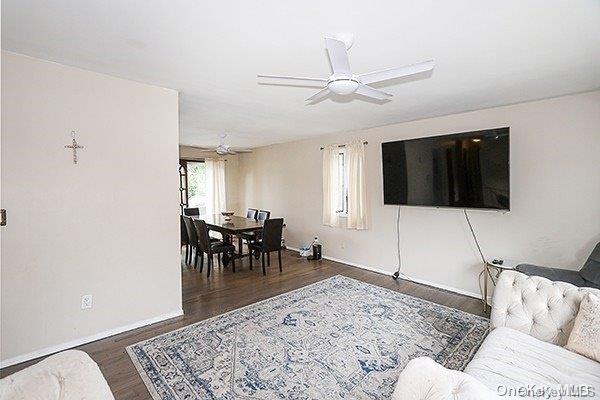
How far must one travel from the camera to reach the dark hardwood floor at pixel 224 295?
7.23 feet

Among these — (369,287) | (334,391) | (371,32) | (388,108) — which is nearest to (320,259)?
(369,287)

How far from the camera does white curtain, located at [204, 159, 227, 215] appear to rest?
748cm

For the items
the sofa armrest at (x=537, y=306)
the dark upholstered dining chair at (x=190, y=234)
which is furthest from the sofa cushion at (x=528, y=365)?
the dark upholstered dining chair at (x=190, y=234)

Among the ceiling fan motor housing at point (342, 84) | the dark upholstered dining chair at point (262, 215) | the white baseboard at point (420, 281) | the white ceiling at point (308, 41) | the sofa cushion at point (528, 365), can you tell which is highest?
the white ceiling at point (308, 41)

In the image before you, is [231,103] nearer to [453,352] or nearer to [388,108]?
[388,108]

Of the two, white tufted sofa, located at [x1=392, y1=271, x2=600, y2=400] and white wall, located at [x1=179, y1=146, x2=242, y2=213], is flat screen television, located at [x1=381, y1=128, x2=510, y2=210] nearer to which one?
white tufted sofa, located at [x1=392, y1=271, x2=600, y2=400]

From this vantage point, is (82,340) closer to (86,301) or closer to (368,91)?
(86,301)

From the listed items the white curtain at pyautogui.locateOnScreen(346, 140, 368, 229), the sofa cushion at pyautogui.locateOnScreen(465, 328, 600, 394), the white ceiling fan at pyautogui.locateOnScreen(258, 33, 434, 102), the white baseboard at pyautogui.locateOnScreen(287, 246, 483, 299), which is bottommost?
the white baseboard at pyautogui.locateOnScreen(287, 246, 483, 299)

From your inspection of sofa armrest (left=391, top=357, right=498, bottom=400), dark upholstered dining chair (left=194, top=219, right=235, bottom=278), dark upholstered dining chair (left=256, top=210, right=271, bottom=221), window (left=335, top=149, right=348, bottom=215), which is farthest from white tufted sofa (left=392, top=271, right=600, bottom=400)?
dark upholstered dining chair (left=256, top=210, right=271, bottom=221)

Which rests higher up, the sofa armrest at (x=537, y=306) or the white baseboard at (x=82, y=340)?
the sofa armrest at (x=537, y=306)

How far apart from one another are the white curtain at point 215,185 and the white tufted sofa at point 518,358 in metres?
6.65

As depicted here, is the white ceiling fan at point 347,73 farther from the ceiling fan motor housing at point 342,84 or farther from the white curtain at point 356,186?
the white curtain at point 356,186

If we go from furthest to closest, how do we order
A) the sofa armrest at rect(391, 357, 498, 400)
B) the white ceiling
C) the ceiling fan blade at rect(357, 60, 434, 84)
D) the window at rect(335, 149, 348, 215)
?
the window at rect(335, 149, 348, 215) → the ceiling fan blade at rect(357, 60, 434, 84) → the white ceiling → the sofa armrest at rect(391, 357, 498, 400)

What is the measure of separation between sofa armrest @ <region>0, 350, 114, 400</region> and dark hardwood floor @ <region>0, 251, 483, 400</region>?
1056 mm
